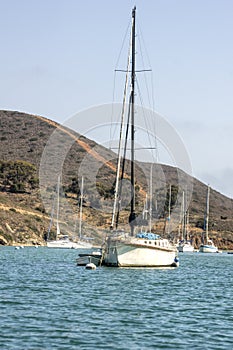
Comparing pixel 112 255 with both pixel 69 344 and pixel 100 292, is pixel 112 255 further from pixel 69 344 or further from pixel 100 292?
pixel 69 344

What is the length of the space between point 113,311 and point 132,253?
1978 centimetres

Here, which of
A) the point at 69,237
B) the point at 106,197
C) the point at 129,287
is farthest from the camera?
the point at 106,197

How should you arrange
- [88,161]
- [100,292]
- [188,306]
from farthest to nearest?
[88,161], [100,292], [188,306]

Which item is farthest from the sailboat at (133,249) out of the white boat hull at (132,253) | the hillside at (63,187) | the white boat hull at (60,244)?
the hillside at (63,187)

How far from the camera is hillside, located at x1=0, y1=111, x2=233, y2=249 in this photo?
114 meters

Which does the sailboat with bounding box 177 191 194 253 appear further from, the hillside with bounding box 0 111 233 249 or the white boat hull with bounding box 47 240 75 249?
the white boat hull with bounding box 47 240 75 249

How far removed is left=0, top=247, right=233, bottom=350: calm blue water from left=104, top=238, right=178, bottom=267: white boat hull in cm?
112

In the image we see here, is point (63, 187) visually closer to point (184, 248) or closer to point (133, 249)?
point (184, 248)

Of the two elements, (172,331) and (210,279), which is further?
(210,279)

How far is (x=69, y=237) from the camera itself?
355 feet

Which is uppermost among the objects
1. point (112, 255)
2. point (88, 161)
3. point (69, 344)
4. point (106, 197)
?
point (88, 161)

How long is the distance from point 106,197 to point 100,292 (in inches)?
3654

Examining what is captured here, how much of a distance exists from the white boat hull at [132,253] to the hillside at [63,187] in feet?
177

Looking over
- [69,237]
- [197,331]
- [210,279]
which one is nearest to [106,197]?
[69,237]
